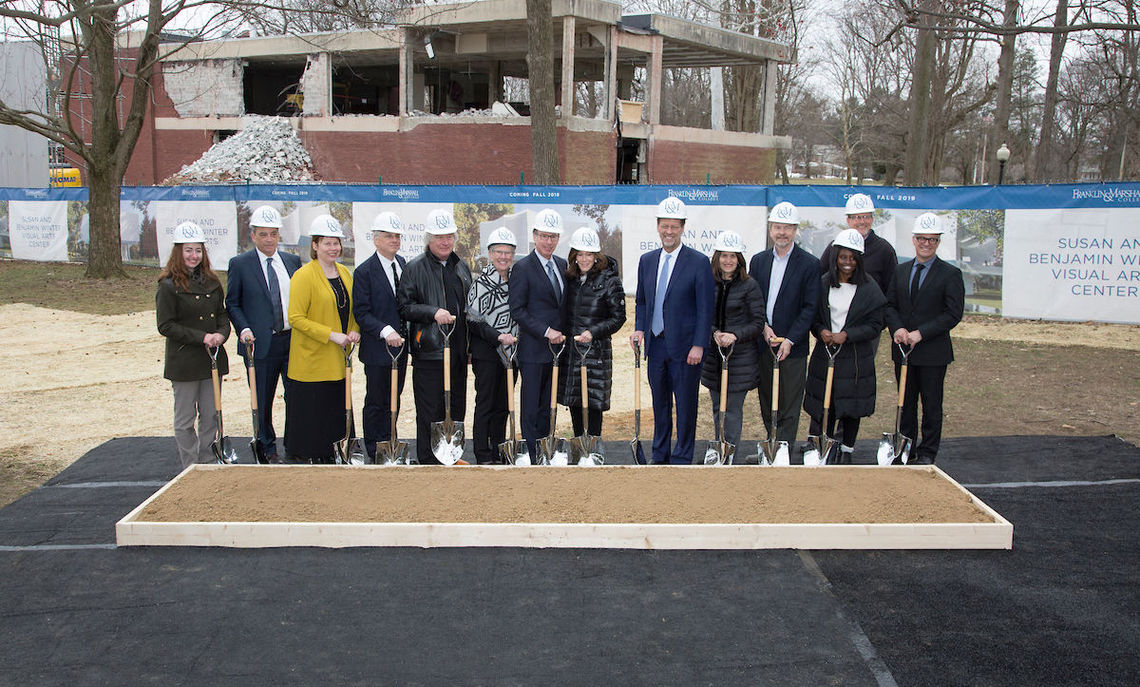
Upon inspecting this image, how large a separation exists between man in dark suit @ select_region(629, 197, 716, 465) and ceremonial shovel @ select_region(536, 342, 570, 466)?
54cm

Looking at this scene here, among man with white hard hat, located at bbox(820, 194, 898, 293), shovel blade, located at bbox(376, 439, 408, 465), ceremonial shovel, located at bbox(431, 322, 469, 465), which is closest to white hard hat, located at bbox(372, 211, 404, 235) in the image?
ceremonial shovel, located at bbox(431, 322, 469, 465)

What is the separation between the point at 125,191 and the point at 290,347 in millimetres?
16139

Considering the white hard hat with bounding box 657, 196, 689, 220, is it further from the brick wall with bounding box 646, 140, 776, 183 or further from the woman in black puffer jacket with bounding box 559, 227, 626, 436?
the brick wall with bounding box 646, 140, 776, 183

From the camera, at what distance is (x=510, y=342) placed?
242 inches

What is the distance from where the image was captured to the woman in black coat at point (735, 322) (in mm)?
6133

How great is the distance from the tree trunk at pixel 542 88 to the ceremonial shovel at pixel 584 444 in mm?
11743

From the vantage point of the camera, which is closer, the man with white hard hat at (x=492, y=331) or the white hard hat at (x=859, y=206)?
the man with white hard hat at (x=492, y=331)

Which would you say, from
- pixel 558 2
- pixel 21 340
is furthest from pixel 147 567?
pixel 558 2

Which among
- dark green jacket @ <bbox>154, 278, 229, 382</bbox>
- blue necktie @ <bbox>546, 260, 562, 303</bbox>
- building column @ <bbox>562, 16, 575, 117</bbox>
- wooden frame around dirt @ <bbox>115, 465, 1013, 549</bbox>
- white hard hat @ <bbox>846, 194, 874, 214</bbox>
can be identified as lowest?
wooden frame around dirt @ <bbox>115, 465, 1013, 549</bbox>

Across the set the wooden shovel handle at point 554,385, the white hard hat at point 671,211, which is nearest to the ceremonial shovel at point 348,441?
the wooden shovel handle at point 554,385

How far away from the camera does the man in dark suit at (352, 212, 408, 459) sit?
20.3 feet

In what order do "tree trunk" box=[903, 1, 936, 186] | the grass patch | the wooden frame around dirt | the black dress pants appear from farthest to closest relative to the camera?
"tree trunk" box=[903, 1, 936, 186] < the grass patch < the black dress pants < the wooden frame around dirt

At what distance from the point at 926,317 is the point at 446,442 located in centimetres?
338

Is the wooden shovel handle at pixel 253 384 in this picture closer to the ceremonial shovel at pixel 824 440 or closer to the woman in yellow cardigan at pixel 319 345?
the woman in yellow cardigan at pixel 319 345
